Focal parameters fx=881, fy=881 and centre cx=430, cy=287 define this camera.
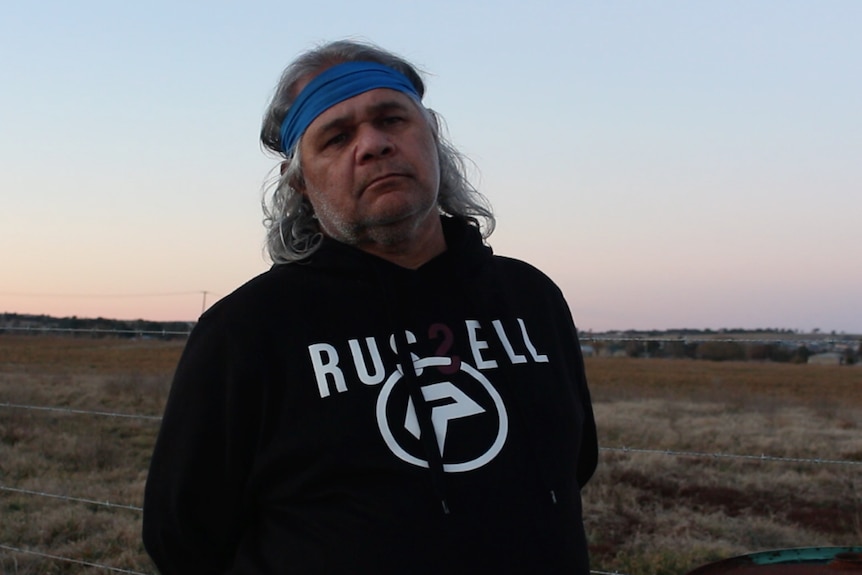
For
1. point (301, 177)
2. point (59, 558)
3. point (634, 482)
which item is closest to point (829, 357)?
point (634, 482)

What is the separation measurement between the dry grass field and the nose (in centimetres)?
207

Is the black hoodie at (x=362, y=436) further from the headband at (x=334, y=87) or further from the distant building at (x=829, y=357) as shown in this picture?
the distant building at (x=829, y=357)

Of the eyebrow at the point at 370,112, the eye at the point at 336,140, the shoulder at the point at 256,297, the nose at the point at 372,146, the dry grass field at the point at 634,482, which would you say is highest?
the eyebrow at the point at 370,112

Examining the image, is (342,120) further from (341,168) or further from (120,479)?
(120,479)

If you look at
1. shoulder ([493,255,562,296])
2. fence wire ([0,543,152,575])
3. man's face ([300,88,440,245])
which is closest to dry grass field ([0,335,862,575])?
fence wire ([0,543,152,575])

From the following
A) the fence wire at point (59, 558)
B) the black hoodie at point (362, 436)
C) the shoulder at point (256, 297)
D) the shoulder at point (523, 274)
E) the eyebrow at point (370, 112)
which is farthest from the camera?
the fence wire at point (59, 558)

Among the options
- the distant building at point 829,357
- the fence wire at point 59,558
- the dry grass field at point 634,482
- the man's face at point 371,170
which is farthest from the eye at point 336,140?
the distant building at point 829,357

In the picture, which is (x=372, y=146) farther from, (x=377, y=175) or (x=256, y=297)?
(x=256, y=297)

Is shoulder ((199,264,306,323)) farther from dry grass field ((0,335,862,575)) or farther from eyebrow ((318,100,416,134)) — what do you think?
dry grass field ((0,335,862,575))

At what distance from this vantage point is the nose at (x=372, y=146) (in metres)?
1.74

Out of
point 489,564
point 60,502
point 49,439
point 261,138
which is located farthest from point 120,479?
point 489,564

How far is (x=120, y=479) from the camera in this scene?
768 cm

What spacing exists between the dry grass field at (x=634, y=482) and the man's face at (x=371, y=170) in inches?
77.8

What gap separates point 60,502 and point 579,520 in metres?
5.71
